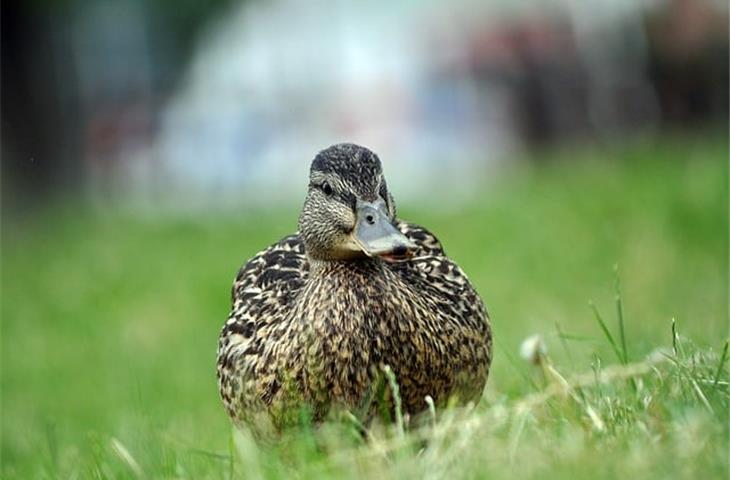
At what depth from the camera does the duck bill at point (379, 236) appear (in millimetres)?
4555

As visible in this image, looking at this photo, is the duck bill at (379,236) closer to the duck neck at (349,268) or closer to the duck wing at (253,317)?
the duck neck at (349,268)

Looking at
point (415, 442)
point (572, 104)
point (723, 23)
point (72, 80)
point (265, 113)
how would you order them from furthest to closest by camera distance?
point (265, 113) → point (72, 80) → point (572, 104) → point (723, 23) → point (415, 442)

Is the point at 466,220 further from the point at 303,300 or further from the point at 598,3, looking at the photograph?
the point at 598,3

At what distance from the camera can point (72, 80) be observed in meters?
22.0

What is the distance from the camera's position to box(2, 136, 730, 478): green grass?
372cm

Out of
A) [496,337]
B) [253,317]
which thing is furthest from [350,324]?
[496,337]

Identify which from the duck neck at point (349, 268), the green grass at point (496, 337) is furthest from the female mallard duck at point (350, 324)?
the green grass at point (496, 337)

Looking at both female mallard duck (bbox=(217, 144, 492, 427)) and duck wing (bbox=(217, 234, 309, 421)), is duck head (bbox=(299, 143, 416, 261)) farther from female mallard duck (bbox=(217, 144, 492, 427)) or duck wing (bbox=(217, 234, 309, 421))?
duck wing (bbox=(217, 234, 309, 421))

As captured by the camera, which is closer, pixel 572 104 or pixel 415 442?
pixel 415 442

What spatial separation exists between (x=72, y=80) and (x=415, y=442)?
61.8 ft

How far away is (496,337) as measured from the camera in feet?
24.6

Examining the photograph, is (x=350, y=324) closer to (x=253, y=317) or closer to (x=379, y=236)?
(x=379, y=236)

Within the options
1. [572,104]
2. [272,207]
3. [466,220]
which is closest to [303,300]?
[466,220]

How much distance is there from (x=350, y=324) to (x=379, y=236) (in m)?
0.30
